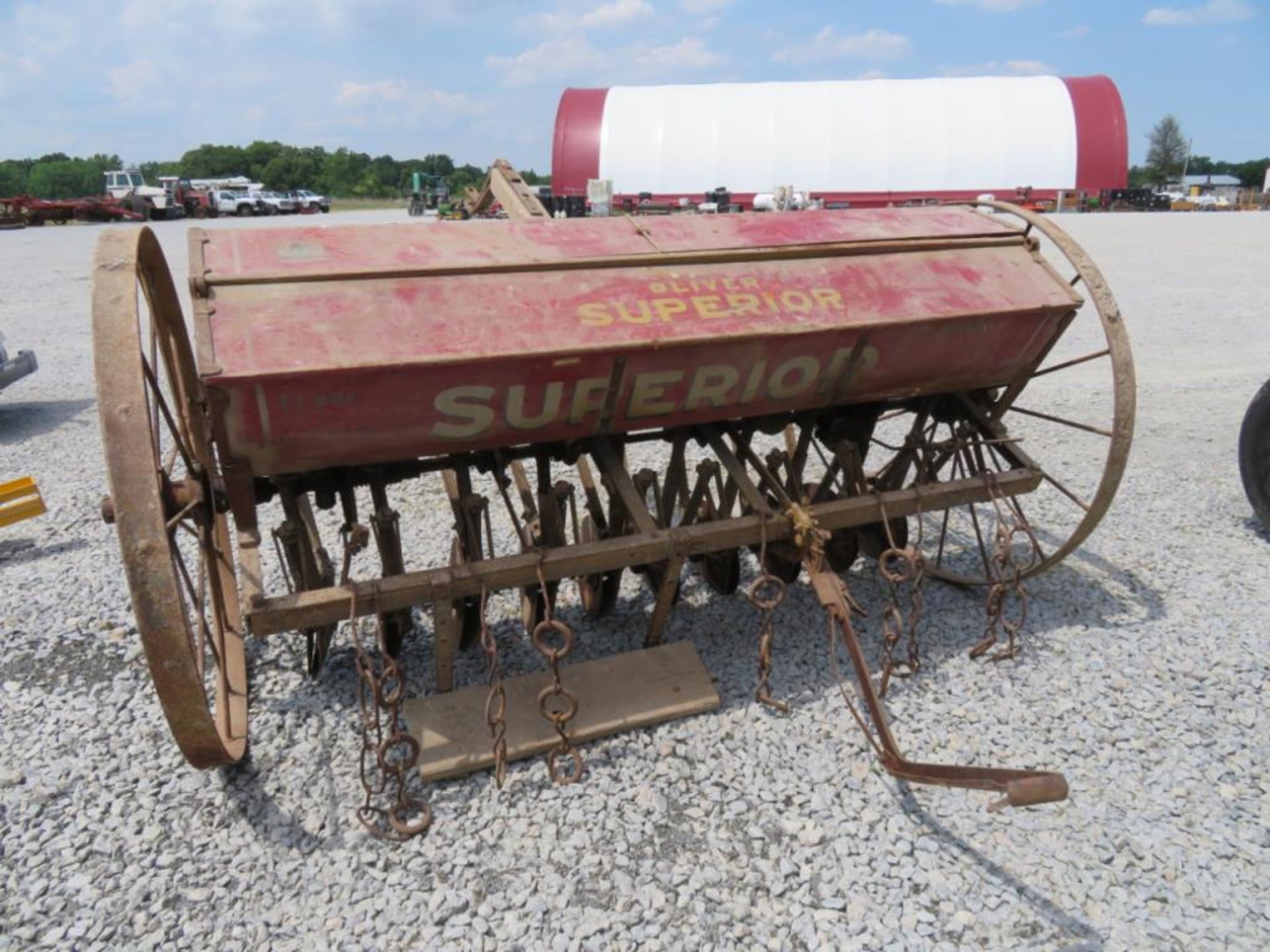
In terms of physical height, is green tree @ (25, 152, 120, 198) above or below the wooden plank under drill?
above

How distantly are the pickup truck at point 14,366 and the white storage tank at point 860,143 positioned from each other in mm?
23321

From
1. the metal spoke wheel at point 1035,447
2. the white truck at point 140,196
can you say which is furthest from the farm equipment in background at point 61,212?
the metal spoke wheel at point 1035,447

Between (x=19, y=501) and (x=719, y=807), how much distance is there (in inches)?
150

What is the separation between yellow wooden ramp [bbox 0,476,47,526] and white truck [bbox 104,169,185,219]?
3184 centimetres

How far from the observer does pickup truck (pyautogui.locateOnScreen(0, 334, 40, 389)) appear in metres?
6.89

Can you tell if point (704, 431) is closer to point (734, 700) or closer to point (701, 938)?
point (734, 700)

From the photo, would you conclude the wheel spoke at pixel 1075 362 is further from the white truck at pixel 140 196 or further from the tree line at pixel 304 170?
the tree line at pixel 304 170

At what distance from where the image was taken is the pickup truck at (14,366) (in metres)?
6.89

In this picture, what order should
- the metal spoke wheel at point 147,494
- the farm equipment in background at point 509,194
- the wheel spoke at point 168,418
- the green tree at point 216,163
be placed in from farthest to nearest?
the green tree at point 216,163, the farm equipment in background at point 509,194, the wheel spoke at point 168,418, the metal spoke wheel at point 147,494

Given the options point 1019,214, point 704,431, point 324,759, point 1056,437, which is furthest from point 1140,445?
point 324,759

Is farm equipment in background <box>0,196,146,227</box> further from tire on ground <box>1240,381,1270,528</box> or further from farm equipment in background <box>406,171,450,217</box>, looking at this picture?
tire on ground <box>1240,381,1270,528</box>

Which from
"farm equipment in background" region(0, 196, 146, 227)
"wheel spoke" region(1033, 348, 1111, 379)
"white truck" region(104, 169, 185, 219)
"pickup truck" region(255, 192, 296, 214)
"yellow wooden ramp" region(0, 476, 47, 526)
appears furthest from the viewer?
"pickup truck" region(255, 192, 296, 214)

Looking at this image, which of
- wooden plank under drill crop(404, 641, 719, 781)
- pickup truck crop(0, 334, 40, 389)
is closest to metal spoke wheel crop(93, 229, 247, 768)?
wooden plank under drill crop(404, 641, 719, 781)

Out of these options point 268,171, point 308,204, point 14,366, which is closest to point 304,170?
point 268,171
